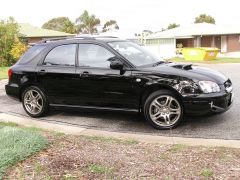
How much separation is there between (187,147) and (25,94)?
4.09 meters

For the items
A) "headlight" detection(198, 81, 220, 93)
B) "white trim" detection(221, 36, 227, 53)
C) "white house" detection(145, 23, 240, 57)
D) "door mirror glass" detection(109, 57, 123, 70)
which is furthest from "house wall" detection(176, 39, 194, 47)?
"headlight" detection(198, 81, 220, 93)

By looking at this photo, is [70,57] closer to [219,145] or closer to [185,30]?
[219,145]

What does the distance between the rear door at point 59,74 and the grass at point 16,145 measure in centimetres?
185

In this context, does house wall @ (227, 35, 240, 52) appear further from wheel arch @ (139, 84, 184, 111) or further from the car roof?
wheel arch @ (139, 84, 184, 111)

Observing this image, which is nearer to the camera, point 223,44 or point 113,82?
point 113,82

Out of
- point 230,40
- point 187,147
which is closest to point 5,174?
point 187,147

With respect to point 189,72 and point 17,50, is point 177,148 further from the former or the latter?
point 17,50

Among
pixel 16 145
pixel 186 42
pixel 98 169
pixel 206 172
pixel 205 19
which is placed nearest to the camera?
pixel 206 172

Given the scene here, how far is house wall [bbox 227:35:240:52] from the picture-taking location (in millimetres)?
47062

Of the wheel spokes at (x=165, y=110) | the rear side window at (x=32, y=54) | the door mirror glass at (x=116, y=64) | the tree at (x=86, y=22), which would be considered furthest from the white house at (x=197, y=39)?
the wheel spokes at (x=165, y=110)

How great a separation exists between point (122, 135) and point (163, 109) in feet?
2.79

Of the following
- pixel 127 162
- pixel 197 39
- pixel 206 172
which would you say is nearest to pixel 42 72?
pixel 127 162

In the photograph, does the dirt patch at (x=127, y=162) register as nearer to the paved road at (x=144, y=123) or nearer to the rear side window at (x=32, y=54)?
the paved road at (x=144, y=123)

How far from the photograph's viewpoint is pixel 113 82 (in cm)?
714
